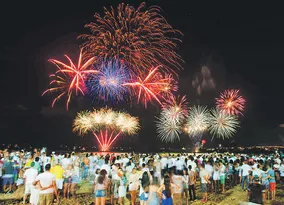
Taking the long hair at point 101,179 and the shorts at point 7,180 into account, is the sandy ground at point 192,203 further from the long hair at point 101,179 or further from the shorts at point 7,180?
the long hair at point 101,179

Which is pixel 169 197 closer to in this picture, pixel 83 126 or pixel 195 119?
pixel 195 119

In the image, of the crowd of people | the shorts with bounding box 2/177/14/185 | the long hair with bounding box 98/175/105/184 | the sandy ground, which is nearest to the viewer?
the crowd of people

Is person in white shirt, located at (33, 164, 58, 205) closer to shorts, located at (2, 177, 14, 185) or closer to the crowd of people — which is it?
the crowd of people

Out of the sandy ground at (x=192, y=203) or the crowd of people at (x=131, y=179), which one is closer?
the crowd of people at (x=131, y=179)

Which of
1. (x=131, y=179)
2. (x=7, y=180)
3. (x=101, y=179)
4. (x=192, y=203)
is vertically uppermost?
(x=101, y=179)

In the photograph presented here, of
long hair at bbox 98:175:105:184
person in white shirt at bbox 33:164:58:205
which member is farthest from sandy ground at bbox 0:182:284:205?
person in white shirt at bbox 33:164:58:205

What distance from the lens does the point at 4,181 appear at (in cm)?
1227

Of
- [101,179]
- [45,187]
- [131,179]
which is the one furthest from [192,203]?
[45,187]

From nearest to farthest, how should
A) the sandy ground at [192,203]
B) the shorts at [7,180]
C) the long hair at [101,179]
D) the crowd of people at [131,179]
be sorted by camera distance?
the crowd of people at [131,179], the long hair at [101,179], the sandy ground at [192,203], the shorts at [7,180]

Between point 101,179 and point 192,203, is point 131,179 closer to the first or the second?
point 101,179

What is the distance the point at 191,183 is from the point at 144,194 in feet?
13.0

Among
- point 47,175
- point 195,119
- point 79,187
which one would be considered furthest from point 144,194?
point 195,119

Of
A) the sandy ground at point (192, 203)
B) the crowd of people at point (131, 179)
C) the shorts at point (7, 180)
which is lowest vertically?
the sandy ground at point (192, 203)

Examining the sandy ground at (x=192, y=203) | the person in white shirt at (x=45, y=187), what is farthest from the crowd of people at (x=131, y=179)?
the sandy ground at (x=192, y=203)
